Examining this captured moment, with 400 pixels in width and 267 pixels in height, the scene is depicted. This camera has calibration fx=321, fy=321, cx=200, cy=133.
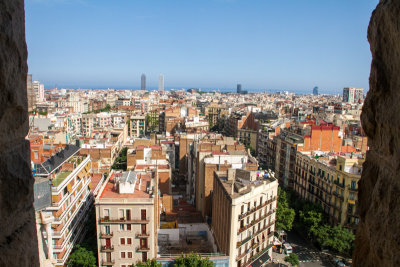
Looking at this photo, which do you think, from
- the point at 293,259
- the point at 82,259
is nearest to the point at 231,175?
the point at 293,259

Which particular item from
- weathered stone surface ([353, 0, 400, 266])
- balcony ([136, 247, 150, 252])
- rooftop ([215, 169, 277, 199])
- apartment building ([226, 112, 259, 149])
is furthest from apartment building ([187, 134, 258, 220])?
apartment building ([226, 112, 259, 149])

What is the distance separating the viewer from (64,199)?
66.3 ft

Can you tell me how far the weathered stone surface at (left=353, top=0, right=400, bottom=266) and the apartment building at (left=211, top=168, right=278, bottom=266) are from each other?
1693cm

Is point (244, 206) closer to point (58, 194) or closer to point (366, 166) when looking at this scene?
point (58, 194)

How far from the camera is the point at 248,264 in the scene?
21.1 metres

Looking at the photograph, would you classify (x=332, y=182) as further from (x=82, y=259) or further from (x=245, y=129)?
(x=245, y=129)

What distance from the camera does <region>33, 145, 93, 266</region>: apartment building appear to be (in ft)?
62.5

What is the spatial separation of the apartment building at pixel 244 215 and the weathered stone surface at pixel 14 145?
1727 centimetres

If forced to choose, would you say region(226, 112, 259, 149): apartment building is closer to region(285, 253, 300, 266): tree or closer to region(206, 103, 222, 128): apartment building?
region(206, 103, 222, 128): apartment building

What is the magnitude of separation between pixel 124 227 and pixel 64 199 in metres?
4.54

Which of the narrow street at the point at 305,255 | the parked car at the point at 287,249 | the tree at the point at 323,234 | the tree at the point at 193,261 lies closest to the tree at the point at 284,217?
the parked car at the point at 287,249

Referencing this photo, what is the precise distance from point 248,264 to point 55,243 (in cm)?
1221

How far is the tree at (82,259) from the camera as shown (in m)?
19.2

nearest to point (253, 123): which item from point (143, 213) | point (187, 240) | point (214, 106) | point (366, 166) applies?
point (214, 106)
